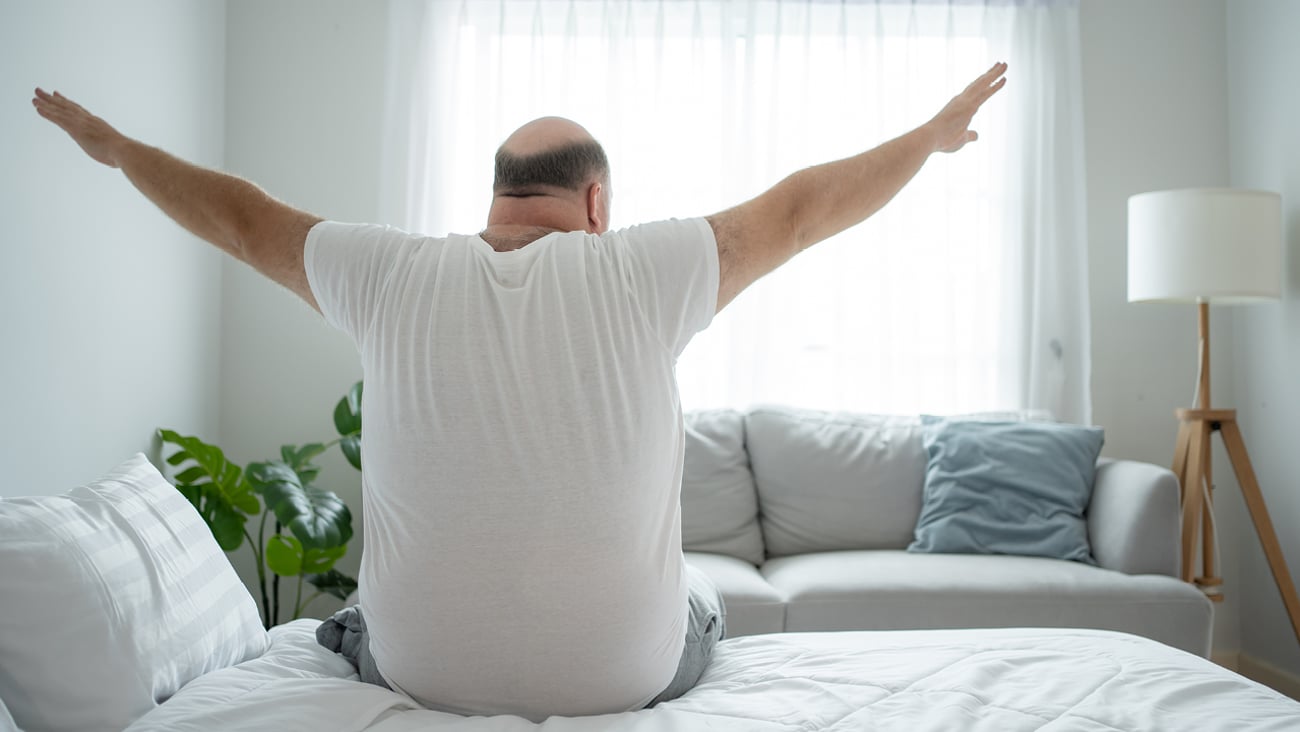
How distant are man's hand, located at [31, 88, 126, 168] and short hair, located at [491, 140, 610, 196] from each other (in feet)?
2.01

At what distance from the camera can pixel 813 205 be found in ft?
4.45

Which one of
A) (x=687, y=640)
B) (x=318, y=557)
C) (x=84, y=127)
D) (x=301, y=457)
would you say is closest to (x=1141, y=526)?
(x=687, y=640)

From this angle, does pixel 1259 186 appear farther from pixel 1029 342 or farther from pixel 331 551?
pixel 331 551

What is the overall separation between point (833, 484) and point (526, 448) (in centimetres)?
213

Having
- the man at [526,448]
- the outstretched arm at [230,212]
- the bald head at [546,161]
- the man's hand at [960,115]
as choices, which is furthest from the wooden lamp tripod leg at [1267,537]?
the outstretched arm at [230,212]

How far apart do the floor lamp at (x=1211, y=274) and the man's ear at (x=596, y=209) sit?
8.08 feet

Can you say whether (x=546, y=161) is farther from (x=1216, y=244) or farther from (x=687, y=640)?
(x=1216, y=244)

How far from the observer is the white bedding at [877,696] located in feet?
3.53

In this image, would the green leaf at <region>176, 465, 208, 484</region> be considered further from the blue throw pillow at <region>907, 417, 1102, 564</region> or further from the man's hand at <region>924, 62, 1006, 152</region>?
the man's hand at <region>924, 62, 1006, 152</region>

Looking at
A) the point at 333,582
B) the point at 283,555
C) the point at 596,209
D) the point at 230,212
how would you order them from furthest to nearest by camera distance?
the point at 333,582
the point at 283,555
the point at 596,209
the point at 230,212

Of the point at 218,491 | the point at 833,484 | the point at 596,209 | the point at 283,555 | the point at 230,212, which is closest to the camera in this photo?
the point at 230,212

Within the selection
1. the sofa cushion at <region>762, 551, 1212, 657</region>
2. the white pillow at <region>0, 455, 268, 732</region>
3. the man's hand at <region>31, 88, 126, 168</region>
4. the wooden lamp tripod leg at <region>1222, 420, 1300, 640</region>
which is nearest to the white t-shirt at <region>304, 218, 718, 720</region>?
the white pillow at <region>0, 455, 268, 732</region>

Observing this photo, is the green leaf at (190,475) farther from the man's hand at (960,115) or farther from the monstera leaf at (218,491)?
the man's hand at (960,115)

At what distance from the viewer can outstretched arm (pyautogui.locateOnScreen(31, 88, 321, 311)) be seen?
4.28 ft
